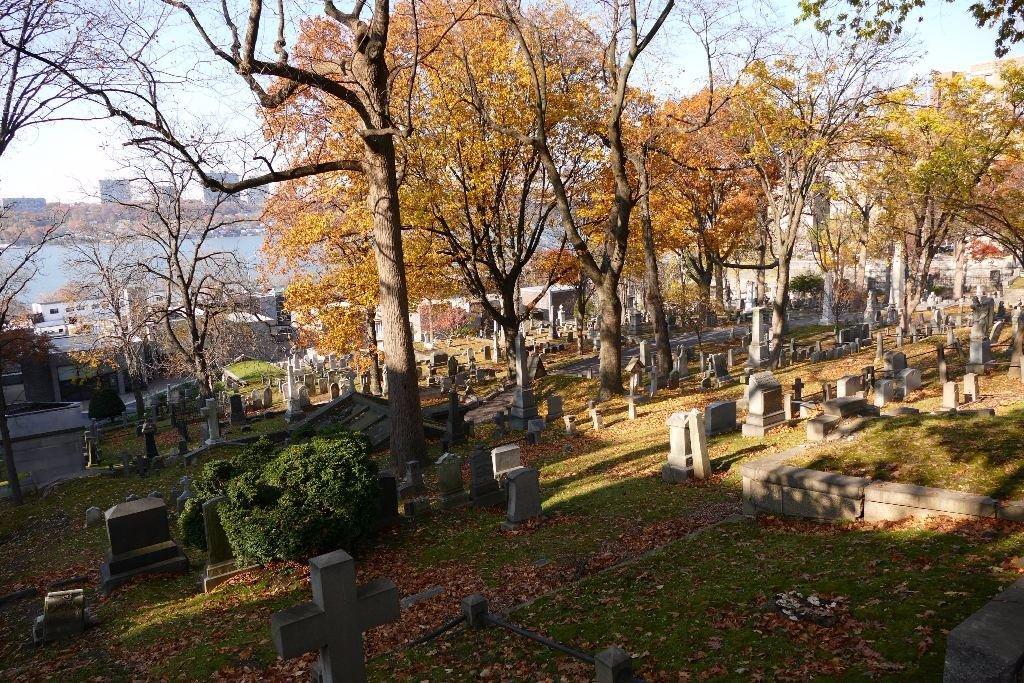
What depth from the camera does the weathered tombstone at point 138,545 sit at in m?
9.72

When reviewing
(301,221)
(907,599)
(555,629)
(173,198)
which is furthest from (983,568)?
(173,198)

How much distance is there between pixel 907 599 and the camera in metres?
5.24

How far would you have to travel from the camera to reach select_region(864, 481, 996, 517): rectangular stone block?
6.68 m

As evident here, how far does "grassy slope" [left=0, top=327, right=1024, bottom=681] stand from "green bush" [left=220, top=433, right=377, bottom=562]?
40cm

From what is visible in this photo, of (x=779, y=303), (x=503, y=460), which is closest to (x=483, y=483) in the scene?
(x=503, y=460)

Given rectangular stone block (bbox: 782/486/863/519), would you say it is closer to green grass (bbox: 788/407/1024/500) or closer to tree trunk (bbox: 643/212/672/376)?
green grass (bbox: 788/407/1024/500)

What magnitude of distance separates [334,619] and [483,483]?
23.1 ft

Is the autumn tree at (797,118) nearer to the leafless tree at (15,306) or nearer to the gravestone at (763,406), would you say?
the gravestone at (763,406)

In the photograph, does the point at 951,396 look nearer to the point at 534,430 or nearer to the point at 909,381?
the point at 909,381

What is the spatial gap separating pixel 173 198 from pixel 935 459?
78.8 ft

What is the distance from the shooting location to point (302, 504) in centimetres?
901

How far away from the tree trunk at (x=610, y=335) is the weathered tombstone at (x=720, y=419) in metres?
4.90

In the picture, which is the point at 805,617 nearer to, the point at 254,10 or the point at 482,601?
the point at 482,601

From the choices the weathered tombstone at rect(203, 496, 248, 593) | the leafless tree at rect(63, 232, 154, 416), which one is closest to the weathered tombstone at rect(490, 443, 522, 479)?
the weathered tombstone at rect(203, 496, 248, 593)
